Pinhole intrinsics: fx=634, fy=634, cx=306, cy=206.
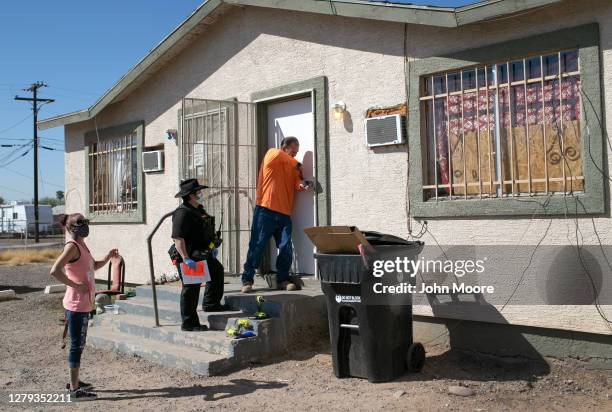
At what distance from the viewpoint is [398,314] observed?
577 cm

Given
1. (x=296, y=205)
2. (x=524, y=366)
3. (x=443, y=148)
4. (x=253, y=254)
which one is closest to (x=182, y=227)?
(x=253, y=254)


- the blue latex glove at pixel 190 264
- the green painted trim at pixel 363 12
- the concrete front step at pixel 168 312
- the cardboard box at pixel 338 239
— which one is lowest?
the concrete front step at pixel 168 312

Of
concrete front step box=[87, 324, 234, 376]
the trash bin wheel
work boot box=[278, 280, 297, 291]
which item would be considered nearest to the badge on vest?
concrete front step box=[87, 324, 234, 376]

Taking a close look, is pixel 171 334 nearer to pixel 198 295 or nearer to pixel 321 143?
pixel 198 295

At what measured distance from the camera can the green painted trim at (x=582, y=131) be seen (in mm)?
5672

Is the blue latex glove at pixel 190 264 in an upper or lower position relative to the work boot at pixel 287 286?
upper

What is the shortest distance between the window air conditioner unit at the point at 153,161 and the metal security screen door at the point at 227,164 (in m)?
1.67

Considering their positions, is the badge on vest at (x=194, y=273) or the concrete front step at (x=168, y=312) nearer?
the badge on vest at (x=194, y=273)

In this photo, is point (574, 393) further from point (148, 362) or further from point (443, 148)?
point (148, 362)

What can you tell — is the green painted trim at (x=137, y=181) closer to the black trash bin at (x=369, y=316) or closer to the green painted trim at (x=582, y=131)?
the green painted trim at (x=582, y=131)

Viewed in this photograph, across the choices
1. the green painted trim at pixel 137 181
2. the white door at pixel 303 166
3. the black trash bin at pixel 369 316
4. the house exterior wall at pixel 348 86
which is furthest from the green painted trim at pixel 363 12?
the black trash bin at pixel 369 316

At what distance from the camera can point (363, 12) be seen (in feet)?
23.1

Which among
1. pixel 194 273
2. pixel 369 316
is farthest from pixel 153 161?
pixel 369 316

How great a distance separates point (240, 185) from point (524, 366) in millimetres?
4436
